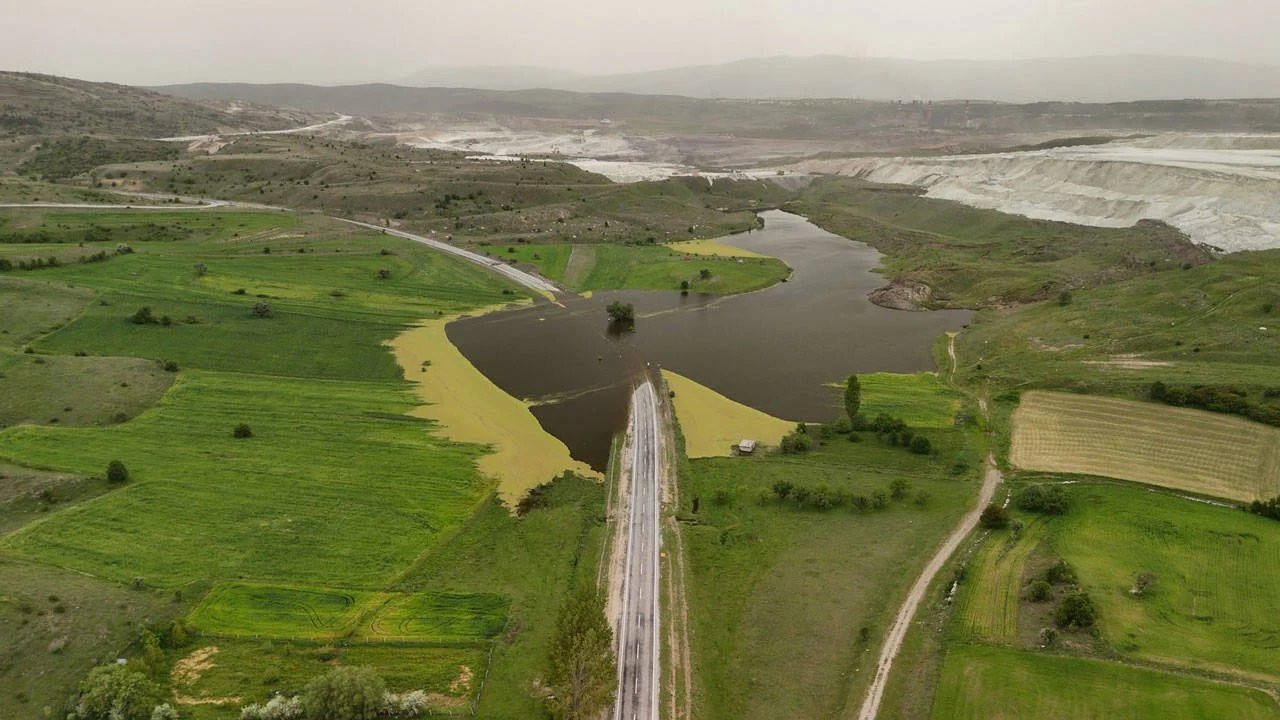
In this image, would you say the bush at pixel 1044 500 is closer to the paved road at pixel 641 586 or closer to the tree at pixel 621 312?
the paved road at pixel 641 586

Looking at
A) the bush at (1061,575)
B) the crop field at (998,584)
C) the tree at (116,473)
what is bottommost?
the crop field at (998,584)

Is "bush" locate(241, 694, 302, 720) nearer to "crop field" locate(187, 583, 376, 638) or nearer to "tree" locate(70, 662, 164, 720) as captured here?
"tree" locate(70, 662, 164, 720)

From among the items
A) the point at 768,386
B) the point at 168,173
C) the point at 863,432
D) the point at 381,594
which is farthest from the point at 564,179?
the point at 381,594

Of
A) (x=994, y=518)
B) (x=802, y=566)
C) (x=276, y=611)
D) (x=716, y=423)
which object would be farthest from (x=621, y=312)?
(x=276, y=611)

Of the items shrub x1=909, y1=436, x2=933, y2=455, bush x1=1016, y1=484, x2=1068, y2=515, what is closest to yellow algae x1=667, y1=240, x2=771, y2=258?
shrub x1=909, y1=436, x2=933, y2=455

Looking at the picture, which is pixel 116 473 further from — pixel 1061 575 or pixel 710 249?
pixel 710 249

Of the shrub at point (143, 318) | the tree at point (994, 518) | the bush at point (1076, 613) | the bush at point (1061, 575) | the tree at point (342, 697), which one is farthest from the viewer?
the shrub at point (143, 318)

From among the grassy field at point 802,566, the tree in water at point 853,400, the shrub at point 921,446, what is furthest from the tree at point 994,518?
the tree in water at point 853,400
